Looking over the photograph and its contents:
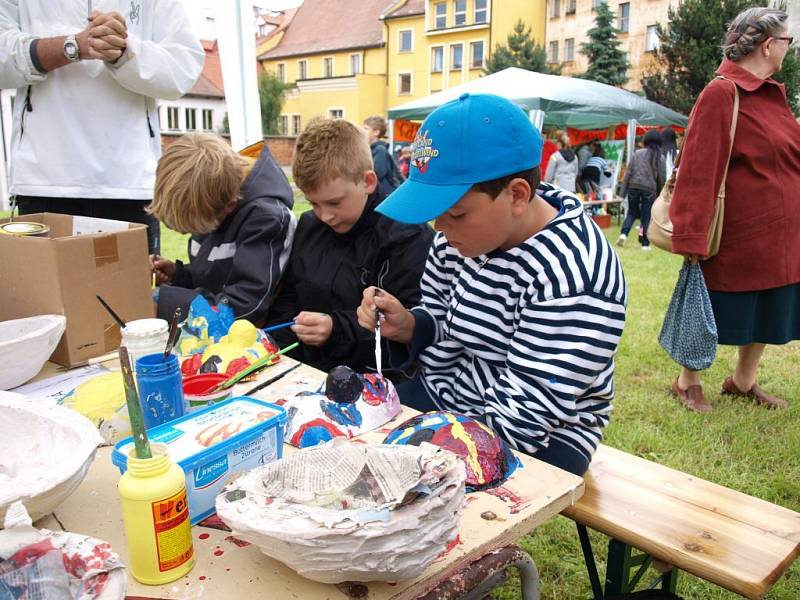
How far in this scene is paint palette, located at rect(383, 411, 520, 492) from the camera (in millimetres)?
1048

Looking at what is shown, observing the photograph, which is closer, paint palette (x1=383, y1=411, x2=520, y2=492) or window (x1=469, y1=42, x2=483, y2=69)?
paint palette (x1=383, y1=411, x2=520, y2=492)

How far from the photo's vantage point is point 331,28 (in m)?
40.2

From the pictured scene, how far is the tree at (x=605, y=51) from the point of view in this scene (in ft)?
74.8

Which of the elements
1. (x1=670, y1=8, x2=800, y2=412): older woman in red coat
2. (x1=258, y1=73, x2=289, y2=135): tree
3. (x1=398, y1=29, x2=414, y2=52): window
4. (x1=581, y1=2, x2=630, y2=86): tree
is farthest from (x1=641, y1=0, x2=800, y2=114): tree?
(x1=670, y1=8, x2=800, y2=412): older woman in red coat

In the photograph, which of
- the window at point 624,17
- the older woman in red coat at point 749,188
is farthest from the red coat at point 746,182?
the window at point 624,17

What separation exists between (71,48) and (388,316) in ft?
4.22

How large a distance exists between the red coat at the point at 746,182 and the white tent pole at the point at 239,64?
2.27 m

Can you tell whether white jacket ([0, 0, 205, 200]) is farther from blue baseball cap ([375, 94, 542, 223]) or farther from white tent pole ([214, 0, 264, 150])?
white tent pole ([214, 0, 264, 150])

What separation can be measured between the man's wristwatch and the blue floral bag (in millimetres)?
2437

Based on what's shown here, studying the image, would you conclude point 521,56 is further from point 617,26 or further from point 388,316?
point 388,316

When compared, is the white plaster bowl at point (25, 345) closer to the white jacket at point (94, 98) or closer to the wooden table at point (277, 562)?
the wooden table at point (277, 562)

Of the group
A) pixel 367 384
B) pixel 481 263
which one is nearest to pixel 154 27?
pixel 481 263

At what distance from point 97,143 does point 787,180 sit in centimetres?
272

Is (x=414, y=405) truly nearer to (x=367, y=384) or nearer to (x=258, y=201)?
(x=367, y=384)
